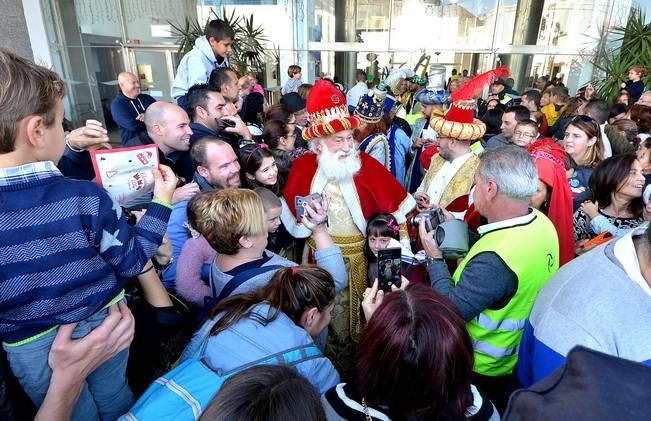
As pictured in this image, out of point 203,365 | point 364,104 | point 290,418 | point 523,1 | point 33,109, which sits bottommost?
point 203,365

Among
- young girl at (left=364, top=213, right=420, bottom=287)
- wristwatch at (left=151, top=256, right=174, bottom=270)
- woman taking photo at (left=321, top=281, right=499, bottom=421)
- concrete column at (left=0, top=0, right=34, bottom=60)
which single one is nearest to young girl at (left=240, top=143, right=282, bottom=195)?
young girl at (left=364, top=213, right=420, bottom=287)

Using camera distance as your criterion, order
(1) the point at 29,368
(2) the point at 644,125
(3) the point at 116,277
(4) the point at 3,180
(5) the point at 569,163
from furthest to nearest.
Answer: (2) the point at 644,125
(5) the point at 569,163
(3) the point at 116,277
(1) the point at 29,368
(4) the point at 3,180

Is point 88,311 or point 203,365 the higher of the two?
point 88,311

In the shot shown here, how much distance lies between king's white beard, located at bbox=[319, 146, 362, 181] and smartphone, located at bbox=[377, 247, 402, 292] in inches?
37.4

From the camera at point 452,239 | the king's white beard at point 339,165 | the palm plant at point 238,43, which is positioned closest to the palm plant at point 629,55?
the palm plant at point 238,43

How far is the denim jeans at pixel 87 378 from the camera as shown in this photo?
3.41 feet

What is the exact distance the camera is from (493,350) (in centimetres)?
169

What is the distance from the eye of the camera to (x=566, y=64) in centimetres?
1176

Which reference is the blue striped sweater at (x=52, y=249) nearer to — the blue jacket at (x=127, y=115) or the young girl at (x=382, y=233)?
the young girl at (x=382, y=233)

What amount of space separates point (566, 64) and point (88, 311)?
47.3 ft

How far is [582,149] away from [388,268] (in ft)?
8.42

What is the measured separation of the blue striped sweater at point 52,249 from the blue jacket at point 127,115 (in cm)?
289

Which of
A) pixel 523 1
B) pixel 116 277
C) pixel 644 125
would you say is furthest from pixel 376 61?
pixel 116 277

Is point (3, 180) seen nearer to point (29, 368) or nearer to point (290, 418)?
point (29, 368)
